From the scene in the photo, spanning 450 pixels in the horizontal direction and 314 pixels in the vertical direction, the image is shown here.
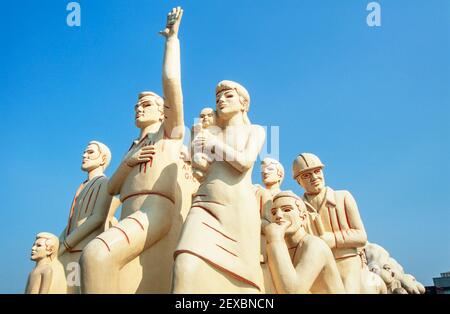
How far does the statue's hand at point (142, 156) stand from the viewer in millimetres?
3947

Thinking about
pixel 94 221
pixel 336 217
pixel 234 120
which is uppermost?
pixel 234 120

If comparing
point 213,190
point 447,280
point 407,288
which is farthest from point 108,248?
point 447,280

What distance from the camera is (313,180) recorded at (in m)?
4.70

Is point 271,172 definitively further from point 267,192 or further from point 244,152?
point 244,152

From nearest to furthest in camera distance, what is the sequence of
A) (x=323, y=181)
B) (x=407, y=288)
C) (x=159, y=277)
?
(x=159, y=277)
(x=323, y=181)
(x=407, y=288)

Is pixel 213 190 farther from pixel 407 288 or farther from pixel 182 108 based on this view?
pixel 407 288

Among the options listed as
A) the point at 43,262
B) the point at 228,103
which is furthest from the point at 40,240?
the point at 228,103

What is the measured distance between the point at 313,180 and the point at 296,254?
1.12m

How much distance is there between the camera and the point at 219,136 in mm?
3791

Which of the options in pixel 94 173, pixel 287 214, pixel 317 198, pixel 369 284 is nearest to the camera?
pixel 287 214

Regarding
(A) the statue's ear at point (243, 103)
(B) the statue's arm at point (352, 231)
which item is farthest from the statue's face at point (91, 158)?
(B) the statue's arm at point (352, 231)

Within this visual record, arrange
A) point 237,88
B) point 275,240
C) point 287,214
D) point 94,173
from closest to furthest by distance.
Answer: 1. point 275,240
2. point 287,214
3. point 237,88
4. point 94,173
